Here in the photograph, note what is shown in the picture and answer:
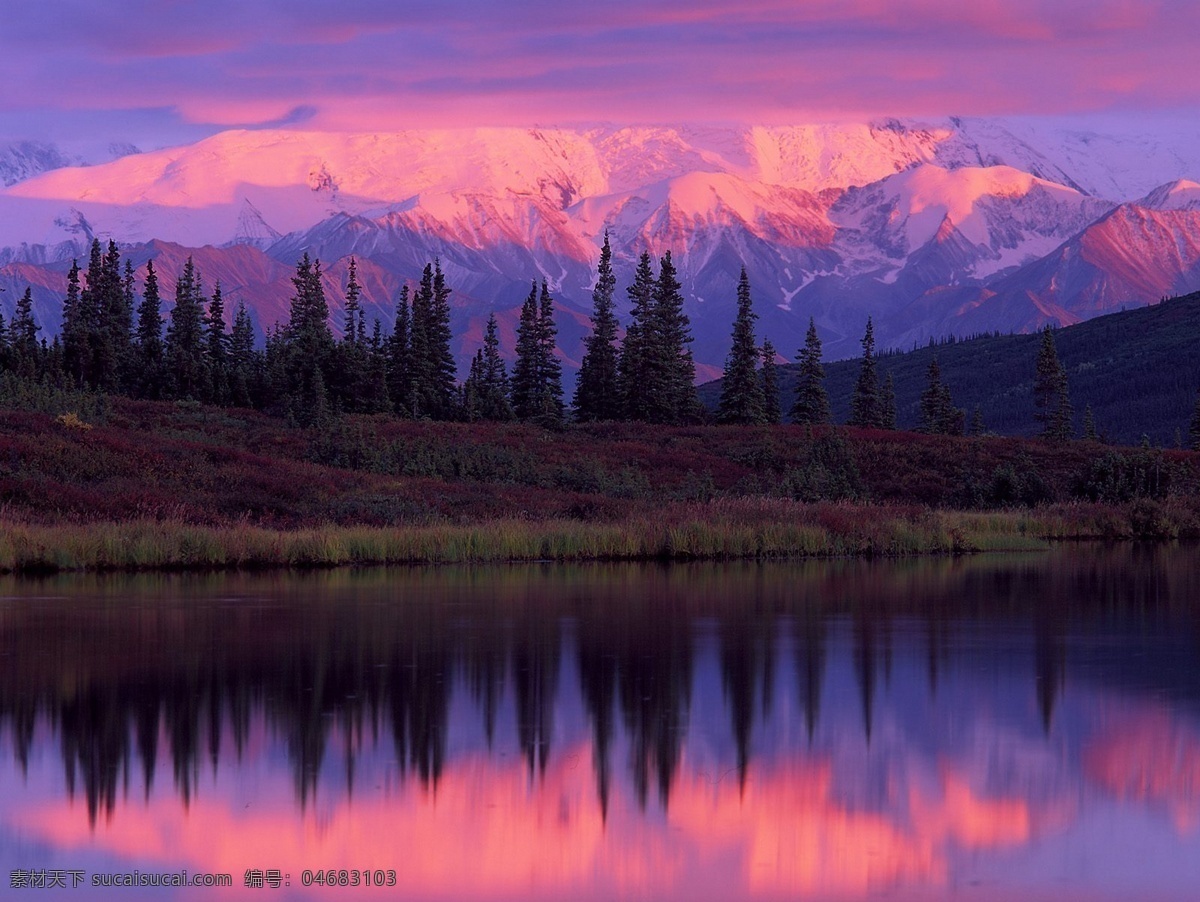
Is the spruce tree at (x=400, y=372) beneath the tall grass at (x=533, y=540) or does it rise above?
above

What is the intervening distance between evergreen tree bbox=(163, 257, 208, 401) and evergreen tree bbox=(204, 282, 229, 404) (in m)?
0.59

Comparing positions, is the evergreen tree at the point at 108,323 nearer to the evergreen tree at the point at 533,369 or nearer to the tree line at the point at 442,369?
the tree line at the point at 442,369

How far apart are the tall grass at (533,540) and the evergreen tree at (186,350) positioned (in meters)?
51.3

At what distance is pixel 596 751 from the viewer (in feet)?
56.6

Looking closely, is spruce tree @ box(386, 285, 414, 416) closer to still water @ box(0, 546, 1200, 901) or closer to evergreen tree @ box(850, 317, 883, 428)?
evergreen tree @ box(850, 317, 883, 428)

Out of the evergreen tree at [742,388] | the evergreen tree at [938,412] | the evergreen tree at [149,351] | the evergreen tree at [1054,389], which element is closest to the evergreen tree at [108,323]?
the evergreen tree at [149,351]

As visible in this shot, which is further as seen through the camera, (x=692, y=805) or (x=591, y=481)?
(x=591, y=481)

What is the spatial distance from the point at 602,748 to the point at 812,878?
4.97 meters

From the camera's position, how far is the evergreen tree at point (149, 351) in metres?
99.8

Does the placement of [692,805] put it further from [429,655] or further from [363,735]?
→ [429,655]

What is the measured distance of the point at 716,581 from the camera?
124ft

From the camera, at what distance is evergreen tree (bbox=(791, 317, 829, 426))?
331ft

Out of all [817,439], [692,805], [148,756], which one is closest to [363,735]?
[148,756]

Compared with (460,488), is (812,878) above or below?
below
